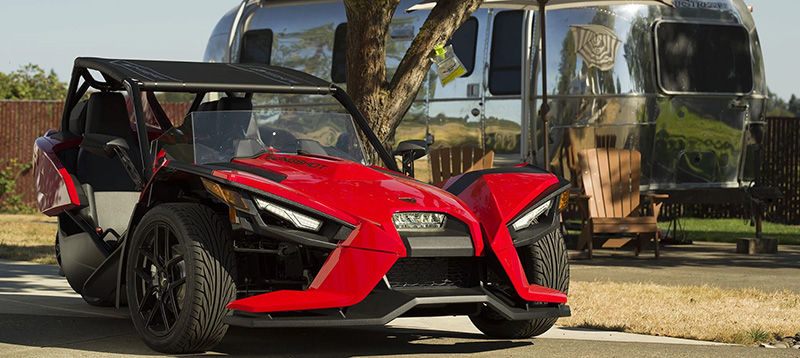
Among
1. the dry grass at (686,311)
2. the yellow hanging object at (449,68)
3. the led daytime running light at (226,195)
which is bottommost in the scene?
the dry grass at (686,311)

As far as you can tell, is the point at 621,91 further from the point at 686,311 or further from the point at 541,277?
the point at 541,277

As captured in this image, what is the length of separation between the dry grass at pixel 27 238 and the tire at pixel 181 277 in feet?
17.7

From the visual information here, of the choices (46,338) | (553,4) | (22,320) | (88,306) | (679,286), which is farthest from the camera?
(553,4)

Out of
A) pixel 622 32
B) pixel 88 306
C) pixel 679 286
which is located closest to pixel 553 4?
pixel 622 32

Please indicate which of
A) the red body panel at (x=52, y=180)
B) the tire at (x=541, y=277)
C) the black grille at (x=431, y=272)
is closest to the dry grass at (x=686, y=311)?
the tire at (x=541, y=277)

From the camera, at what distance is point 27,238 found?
1427cm

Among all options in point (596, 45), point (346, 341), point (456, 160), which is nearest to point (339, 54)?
point (456, 160)

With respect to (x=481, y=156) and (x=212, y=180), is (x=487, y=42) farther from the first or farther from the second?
(x=212, y=180)

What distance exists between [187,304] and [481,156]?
27.0 ft

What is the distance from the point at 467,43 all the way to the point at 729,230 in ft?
20.3

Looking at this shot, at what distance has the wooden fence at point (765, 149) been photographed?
19.6 meters

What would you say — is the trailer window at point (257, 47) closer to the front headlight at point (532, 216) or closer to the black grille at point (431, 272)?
the front headlight at point (532, 216)

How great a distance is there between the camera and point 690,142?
539 inches

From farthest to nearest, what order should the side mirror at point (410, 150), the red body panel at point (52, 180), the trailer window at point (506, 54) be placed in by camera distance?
the trailer window at point (506, 54) < the red body panel at point (52, 180) < the side mirror at point (410, 150)
